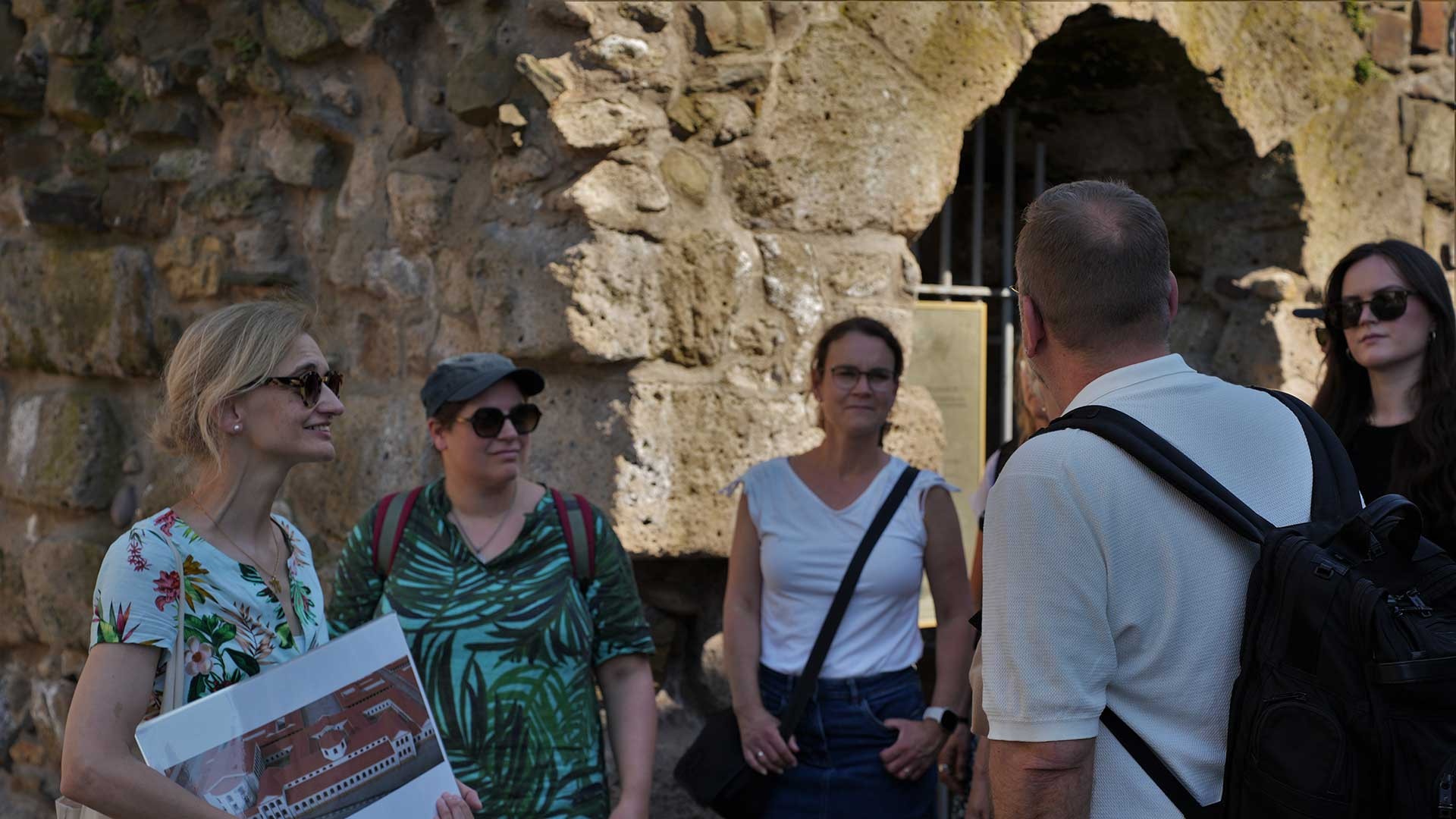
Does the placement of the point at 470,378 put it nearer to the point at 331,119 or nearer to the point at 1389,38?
the point at 331,119

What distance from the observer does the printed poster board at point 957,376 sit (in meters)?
4.05

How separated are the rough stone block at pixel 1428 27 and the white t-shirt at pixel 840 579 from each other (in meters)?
2.95

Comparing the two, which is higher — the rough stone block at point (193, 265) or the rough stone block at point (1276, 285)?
the rough stone block at point (193, 265)

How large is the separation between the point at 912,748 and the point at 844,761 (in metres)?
0.14

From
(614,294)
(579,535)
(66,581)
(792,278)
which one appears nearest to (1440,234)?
(792,278)

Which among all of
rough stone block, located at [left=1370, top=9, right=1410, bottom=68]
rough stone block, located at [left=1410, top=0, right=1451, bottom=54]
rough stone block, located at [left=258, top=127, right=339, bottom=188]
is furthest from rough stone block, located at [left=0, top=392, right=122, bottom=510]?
rough stone block, located at [left=1410, top=0, right=1451, bottom=54]

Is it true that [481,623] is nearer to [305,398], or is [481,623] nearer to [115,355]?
[305,398]

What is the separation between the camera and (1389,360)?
109 inches

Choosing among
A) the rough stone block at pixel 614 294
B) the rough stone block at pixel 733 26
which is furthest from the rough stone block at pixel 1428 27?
the rough stone block at pixel 614 294

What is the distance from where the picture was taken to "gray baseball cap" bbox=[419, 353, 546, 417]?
2631 millimetres

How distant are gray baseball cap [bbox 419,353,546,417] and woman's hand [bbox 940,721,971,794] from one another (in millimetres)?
1162

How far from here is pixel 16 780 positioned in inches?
172

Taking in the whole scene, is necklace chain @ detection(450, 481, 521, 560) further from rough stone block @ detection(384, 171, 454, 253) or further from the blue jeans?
rough stone block @ detection(384, 171, 454, 253)

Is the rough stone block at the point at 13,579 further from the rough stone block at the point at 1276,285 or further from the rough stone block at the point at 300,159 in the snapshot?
the rough stone block at the point at 1276,285
